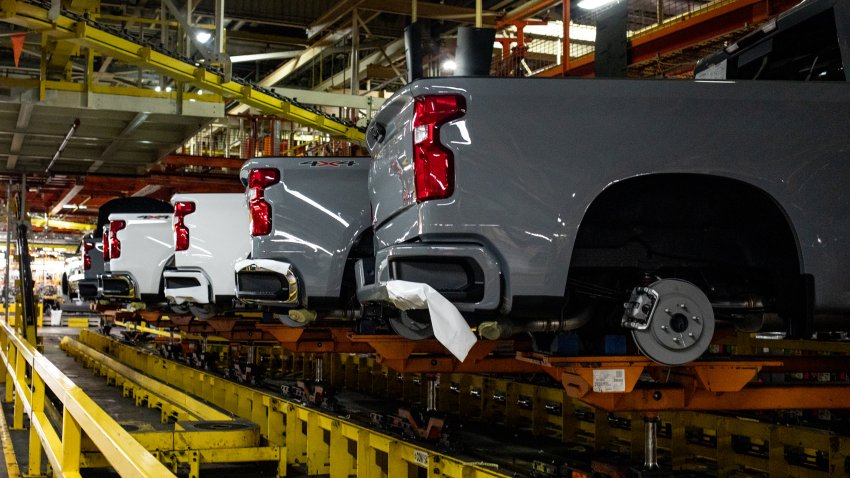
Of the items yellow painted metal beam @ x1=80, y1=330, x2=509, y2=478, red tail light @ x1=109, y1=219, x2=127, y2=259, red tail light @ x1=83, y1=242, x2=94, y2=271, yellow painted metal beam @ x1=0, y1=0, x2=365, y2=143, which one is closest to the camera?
yellow painted metal beam @ x1=80, y1=330, x2=509, y2=478

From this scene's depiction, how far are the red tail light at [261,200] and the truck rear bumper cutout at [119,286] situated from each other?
4.83 meters

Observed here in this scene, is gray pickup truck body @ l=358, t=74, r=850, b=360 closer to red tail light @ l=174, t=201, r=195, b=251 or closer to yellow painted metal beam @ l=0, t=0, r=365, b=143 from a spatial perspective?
red tail light @ l=174, t=201, r=195, b=251

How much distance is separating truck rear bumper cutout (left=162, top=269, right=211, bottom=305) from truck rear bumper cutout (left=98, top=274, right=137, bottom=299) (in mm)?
1938

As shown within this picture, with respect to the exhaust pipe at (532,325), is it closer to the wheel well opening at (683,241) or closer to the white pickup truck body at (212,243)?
the wheel well opening at (683,241)

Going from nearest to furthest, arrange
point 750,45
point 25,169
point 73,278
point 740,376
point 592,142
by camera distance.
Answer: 1. point 592,142
2. point 740,376
3. point 750,45
4. point 25,169
5. point 73,278

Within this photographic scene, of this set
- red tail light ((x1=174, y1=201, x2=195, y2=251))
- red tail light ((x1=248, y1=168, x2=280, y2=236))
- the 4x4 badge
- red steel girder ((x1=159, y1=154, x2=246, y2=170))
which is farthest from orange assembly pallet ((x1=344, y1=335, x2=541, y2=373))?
red steel girder ((x1=159, y1=154, x2=246, y2=170))

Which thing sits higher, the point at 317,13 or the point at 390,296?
the point at 317,13

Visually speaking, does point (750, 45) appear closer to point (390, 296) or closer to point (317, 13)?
point (390, 296)

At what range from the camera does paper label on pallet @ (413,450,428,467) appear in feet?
17.3

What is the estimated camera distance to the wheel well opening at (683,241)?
379 centimetres

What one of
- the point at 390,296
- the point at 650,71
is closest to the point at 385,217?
the point at 390,296

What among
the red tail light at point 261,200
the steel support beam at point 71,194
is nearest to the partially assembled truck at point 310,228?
the red tail light at point 261,200

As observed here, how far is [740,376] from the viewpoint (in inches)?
156

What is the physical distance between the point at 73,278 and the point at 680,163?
50.6 ft
